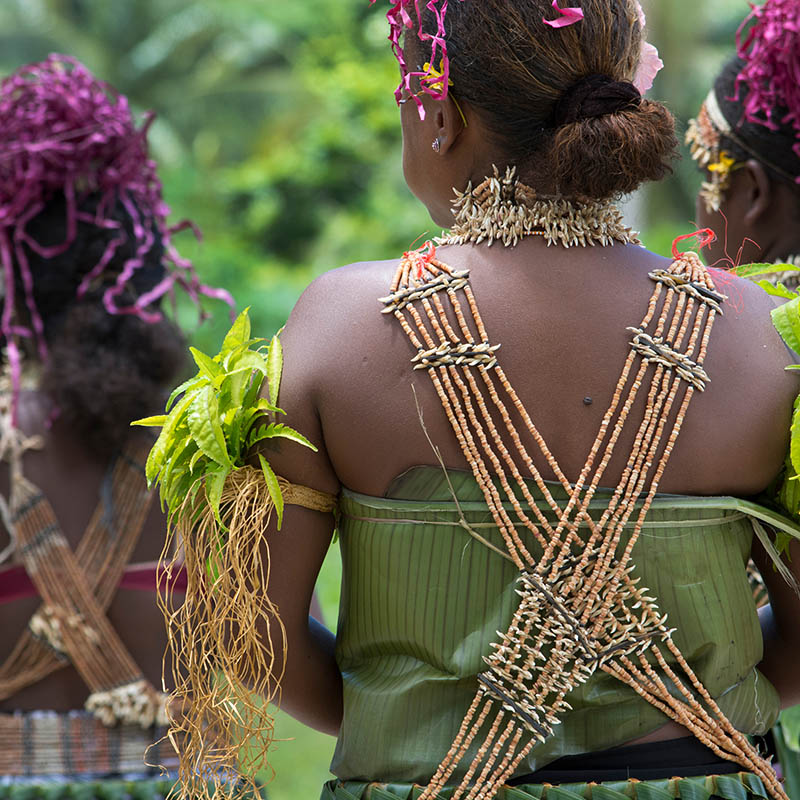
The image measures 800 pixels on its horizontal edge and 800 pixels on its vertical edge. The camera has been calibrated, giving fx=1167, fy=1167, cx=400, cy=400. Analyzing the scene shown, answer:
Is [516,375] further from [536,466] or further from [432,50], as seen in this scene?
[432,50]

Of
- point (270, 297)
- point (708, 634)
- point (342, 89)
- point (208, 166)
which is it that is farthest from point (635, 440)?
point (208, 166)

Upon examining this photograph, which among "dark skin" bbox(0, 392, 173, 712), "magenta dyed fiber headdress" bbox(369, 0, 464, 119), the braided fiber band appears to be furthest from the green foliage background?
the braided fiber band

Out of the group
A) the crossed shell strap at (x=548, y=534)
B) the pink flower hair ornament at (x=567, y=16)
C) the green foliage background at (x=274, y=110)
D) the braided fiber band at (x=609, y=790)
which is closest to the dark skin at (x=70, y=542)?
the braided fiber band at (x=609, y=790)

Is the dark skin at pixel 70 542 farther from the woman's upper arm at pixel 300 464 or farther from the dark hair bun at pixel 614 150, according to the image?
the dark hair bun at pixel 614 150

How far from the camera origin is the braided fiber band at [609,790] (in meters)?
1.67

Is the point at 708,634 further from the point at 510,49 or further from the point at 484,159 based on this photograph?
the point at 510,49

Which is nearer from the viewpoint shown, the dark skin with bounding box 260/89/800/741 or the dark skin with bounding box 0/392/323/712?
the dark skin with bounding box 260/89/800/741

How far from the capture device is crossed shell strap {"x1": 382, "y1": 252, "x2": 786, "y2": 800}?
1672mm

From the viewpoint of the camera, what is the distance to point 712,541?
1743 millimetres

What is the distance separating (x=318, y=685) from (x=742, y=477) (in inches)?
29.3

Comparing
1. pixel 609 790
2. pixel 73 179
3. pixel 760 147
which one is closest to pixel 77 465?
pixel 73 179

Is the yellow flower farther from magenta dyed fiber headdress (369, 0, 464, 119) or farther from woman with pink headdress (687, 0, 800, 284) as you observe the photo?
magenta dyed fiber headdress (369, 0, 464, 119)

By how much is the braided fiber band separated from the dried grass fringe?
210 millimetres

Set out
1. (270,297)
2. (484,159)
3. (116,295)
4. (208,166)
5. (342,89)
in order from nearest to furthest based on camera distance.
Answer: (484,159) < (116,295) < (270,297) < (342,89) < (208,166)
